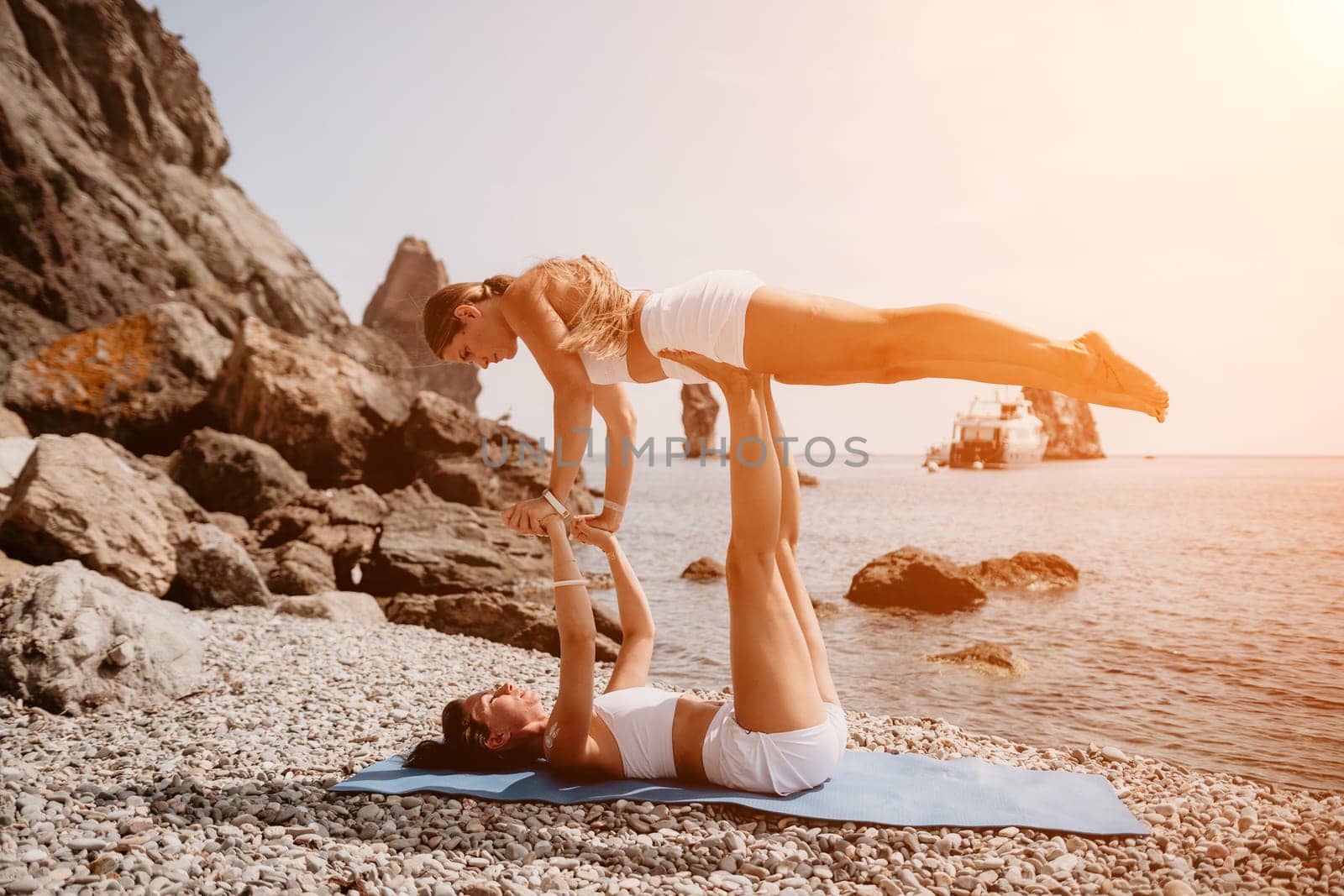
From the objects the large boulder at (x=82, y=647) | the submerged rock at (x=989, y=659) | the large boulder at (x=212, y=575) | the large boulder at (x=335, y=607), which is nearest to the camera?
the large boulder at (x=82, y=647)

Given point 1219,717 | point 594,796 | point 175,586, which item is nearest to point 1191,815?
point 594,796

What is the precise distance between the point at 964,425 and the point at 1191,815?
45.4 m

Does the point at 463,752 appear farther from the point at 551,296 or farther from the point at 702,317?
the point at 702,317

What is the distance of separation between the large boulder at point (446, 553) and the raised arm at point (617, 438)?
622 centimetres

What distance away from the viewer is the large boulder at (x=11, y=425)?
1150 centimetres

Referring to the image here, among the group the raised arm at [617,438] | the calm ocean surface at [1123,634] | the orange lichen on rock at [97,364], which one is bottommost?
the calm ocean surface at [1123,634]

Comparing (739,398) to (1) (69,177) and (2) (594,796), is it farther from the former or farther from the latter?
(1) (69,177)

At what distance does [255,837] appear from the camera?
356 centimetres

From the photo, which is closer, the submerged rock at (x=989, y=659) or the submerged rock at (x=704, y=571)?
the submerged rock at (x=989, y=659)

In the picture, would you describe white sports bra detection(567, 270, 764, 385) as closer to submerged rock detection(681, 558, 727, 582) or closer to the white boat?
submerged rock detection(681, 558, 727, 582)

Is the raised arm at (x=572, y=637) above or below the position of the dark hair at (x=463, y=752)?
above

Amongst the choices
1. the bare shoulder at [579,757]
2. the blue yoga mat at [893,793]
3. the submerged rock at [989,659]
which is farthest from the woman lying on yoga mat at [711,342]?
the submerged rock at [989,659]

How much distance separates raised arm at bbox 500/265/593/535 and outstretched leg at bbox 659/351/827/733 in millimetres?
732

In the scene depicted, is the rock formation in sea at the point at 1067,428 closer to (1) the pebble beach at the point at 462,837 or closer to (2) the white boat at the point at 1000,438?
(2) the white boat at the point at 1000,438
